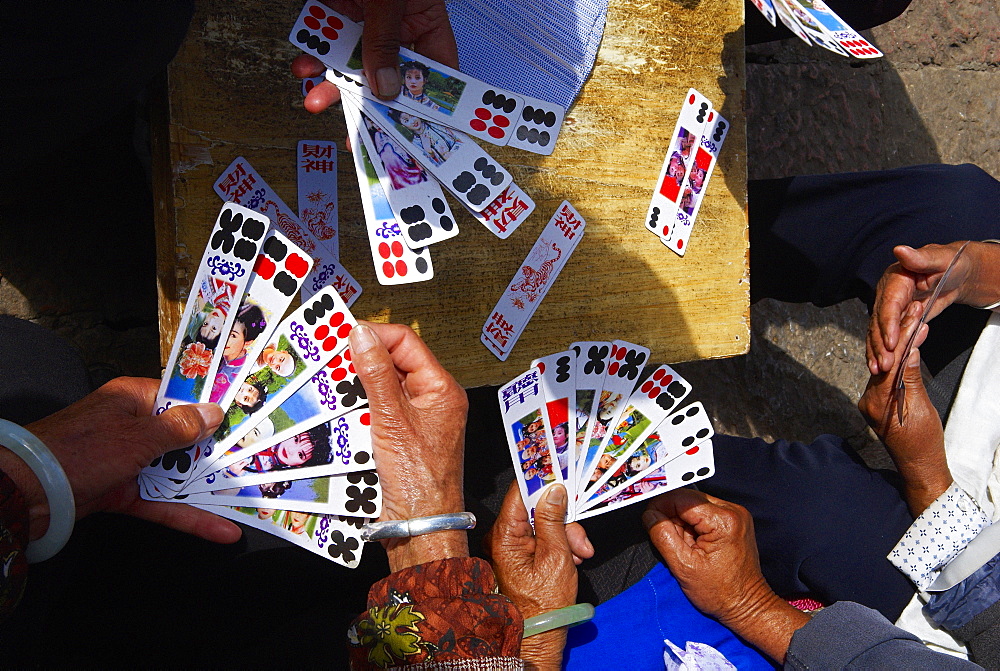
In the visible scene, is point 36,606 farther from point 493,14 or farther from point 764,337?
point 764,337

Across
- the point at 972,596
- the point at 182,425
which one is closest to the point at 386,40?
the point at 182,425

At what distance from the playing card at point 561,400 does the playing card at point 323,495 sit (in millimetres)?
461

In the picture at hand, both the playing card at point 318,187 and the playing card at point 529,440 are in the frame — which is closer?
the playing card at point 318,187

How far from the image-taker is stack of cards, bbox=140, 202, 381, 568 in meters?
1.41

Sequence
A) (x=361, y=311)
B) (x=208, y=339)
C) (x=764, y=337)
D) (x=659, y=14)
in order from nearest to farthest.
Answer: (x=208, y=339)
(x=361, y=311)
(x=659, y=14)
(x=764, y=337)

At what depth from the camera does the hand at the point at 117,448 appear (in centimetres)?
116

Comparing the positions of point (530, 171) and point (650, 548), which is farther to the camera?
point (650, 548)

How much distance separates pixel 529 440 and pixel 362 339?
536 millimetres

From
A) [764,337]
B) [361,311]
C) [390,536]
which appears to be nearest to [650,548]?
[390,536]

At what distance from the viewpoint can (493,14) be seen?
1661 mm

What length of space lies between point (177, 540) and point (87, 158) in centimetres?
110

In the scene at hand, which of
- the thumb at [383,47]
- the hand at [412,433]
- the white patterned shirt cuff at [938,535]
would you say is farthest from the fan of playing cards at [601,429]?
the thumb at [383,47]

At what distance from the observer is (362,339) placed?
1396 millimetres

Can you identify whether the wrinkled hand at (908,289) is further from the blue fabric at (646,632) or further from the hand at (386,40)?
the hand at (386,40)
